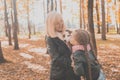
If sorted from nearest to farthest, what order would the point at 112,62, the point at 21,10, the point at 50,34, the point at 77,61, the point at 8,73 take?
the point at 77,61
the point at 50,34
the point at 8,73
the point at 112,62
the point at 21,10

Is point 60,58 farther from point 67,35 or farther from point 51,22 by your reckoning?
point 51,22

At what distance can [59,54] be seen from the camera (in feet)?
17.7

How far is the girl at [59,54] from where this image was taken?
5.39 metres

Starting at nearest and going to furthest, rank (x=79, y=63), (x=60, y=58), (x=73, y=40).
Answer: (x=79, y=63) → (x=73, y=40) → (x=60, y=58)

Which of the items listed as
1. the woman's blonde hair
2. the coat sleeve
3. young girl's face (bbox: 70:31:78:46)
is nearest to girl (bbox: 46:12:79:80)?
the woman's blonde hair

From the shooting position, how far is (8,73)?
13.5 m

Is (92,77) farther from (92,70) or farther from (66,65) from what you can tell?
(66,65)

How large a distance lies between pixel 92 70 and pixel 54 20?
1.07 metres

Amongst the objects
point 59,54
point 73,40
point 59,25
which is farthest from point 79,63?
point 59,25

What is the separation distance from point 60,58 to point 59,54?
0.24 ft

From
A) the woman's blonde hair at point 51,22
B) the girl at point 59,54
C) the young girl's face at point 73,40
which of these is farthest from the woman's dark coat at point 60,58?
the young girl's face at point 73,40

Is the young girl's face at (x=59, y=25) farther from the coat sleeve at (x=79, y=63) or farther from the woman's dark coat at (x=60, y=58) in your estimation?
the coat sleeve at (x=79, y=63)

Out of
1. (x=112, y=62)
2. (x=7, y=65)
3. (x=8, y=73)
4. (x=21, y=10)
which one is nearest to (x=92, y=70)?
(x=8, y=73)

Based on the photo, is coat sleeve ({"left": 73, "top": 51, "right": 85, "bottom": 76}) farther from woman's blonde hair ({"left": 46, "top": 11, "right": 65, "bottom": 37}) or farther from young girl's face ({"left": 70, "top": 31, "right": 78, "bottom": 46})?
woman's blonde hair ({"left": 46, "top": 11, "right": 65, "bottom": 37})
